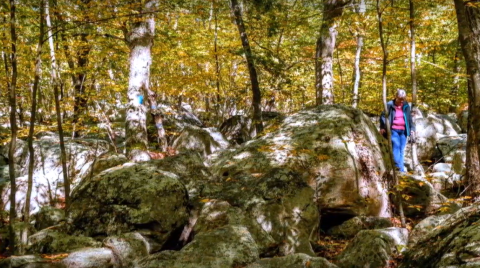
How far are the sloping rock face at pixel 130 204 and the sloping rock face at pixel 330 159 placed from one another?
4.53ft

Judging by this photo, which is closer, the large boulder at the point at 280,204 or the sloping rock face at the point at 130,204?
the sloping rock face at the point at 130,204

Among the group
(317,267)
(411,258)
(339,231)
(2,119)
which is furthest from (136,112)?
(2,119)

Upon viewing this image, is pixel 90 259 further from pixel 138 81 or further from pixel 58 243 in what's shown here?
Result: pixel 138 81

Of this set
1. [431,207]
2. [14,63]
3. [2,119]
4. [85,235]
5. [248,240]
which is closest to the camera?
[248,240]

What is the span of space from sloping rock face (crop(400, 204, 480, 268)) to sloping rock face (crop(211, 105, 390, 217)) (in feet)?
8.65

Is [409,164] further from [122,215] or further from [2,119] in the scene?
[2,119]

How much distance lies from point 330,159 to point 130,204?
10.9 feet

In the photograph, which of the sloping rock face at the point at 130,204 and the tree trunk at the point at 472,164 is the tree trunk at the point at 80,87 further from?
the tree trunk at the point at 472,164

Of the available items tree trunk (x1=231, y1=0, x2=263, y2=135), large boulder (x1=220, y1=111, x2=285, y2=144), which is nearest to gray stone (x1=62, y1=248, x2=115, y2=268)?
tree trunk (x1=231, y1=0, x2=263, y2=135)

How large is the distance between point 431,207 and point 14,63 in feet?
23.8

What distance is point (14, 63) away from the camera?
476 centimetres

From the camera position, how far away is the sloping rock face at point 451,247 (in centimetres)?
169

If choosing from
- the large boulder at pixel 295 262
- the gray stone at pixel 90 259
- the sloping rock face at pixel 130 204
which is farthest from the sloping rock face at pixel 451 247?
the sloping rock face at pixel 130 204

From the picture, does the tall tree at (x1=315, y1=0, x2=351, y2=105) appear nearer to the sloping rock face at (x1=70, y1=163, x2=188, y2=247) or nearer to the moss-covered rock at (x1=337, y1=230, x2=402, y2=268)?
the moss-covered rock at (x1=337, y1=230, x2=402, y2=268)
